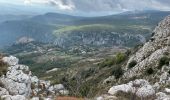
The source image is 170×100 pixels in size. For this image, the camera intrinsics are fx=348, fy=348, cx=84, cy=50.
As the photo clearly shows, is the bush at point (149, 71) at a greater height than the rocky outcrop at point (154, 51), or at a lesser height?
lesser

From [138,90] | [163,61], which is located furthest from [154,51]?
[138,90]

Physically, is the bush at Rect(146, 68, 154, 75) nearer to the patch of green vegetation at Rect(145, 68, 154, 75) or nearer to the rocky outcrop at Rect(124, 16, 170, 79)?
the patch of green vegetation at Rect(145, 68, 154, 75)

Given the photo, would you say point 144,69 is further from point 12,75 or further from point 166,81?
point 12,75

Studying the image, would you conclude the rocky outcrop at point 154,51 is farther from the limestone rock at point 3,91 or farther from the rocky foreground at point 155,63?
the limestone rock at point 3,91

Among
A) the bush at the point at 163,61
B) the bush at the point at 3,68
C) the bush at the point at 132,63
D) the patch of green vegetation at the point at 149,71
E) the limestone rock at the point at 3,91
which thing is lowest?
the bush at the point at 132,63

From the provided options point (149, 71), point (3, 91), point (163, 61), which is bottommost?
point (149, 71)

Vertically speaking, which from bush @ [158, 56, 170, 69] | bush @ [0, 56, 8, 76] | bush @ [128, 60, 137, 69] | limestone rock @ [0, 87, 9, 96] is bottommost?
bush @ [128, 60, 137, 69]

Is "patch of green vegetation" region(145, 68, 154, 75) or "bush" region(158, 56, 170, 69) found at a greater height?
"bush" region(158, 56, 170, 69)

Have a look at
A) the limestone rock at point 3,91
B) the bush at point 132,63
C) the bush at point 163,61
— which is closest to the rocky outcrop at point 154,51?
the bush at point 132,63

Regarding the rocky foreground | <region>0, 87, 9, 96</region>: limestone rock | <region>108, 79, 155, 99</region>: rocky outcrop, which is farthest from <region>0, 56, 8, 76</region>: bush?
the rocky foreground

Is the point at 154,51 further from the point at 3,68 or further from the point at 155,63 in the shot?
the point at 3,68

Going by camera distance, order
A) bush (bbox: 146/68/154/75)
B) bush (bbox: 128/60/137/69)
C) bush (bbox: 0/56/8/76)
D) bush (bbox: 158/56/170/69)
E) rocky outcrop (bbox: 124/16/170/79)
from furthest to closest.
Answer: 1. bush (bbox: 128/60/137/69)
2. rocky outcrop (bbox: 124/16/170/79)
3. bush (bbox: 146/68/154/75)
4. bush (bbox: 158/56/170/69)
5. bush (bbox: 0/56/8/76)

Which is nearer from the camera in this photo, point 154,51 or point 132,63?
point 154,51

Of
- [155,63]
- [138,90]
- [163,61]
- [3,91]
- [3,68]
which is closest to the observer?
[138,90]
